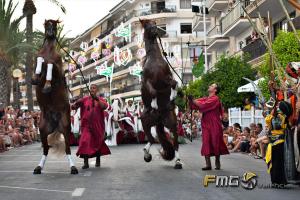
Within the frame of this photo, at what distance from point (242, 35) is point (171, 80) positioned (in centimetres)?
3034

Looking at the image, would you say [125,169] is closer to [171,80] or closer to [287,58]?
[171,80]

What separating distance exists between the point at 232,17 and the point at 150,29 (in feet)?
95.4

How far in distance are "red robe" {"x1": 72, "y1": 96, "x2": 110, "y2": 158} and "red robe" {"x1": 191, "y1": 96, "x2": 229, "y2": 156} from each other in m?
2.31

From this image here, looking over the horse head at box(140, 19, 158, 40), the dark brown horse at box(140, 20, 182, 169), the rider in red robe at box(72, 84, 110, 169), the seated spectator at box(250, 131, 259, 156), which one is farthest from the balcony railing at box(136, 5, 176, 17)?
the dark brown horse at box(140, 20, 182, 169)

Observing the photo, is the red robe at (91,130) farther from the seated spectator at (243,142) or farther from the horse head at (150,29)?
the seated spectator at (243,142)

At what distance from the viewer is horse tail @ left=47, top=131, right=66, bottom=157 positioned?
1278 centimetres

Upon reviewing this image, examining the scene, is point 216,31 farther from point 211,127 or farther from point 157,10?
point 211,127

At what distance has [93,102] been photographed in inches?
538

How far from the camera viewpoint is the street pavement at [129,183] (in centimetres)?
845

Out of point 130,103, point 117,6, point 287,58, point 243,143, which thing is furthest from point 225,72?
point 117,6

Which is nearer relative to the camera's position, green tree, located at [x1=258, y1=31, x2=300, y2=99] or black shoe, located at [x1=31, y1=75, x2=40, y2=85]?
black shoe, located at [x1=31, y1=75, x2=40, y2=85]

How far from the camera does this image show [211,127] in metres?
12.5

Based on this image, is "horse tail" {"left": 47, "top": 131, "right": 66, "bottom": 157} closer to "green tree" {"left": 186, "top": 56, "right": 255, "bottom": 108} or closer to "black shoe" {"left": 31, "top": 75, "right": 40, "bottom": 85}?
"black shoe" {"left": 31, "top": 75, "right": 40, "bottom": 85}

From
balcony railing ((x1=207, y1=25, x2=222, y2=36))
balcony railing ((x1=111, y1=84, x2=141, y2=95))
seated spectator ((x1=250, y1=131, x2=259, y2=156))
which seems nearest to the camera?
seated spectator ((x1=250, y1=131, x2=259, y2=156))
